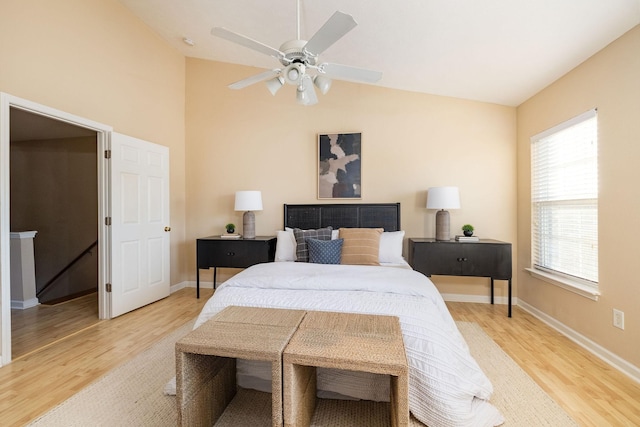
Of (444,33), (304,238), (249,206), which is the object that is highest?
(444,33)

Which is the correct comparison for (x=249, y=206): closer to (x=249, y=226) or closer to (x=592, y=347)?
(x=249, y=226)

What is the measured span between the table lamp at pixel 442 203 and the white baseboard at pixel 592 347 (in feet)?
4.03

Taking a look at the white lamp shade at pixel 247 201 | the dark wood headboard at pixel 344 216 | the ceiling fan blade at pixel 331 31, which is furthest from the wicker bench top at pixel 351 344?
the white lamp shade at pixel 247 201

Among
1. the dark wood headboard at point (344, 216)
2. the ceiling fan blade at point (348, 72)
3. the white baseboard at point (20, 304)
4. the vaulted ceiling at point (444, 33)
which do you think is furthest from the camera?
the dark wood headboard at point (344, 216)

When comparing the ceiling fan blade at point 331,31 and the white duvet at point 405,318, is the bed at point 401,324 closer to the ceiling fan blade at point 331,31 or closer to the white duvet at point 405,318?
the white duvet at point 405,318

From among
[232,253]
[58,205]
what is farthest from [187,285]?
[58,205]

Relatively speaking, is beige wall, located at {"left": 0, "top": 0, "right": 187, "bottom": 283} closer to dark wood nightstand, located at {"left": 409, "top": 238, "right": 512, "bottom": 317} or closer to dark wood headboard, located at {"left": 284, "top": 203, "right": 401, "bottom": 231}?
dark wood headboard, located at {"left": 284, "top": 203, "right": 401, "bottom": 231}

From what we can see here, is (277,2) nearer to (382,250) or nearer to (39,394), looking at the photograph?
(382,250)

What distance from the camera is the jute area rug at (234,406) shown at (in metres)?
1.64

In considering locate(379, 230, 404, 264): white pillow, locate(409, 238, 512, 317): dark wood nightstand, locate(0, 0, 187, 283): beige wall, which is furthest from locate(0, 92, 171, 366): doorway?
locate(409, 238, 512, 317): dark wood nightstand

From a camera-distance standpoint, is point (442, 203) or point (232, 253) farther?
point (232, 253)

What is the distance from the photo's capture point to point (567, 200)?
278 cm

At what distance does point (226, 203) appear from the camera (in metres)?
4.34

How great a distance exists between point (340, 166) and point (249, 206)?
132 centimetres
